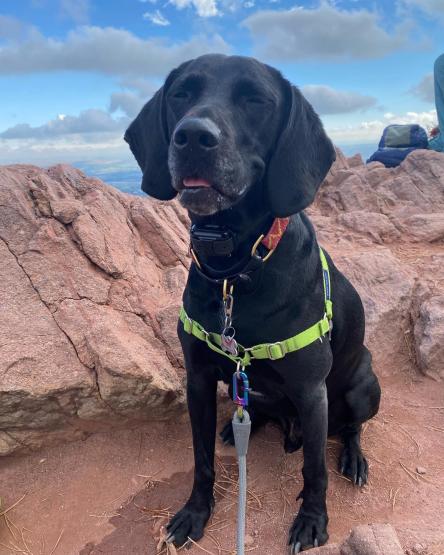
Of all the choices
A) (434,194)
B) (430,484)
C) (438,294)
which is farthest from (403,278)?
(434,194)

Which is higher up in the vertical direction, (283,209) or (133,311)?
(283,209)

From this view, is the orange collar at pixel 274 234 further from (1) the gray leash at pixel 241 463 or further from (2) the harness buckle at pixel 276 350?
(1) the gray leash at pixel 241 463

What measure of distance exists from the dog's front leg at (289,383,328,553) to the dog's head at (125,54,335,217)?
98 cm

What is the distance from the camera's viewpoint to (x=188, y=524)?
2645mm

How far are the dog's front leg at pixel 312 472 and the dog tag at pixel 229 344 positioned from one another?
1.41 feet

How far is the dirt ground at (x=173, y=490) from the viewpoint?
264 centimetres

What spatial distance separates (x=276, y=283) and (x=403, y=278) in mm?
2724

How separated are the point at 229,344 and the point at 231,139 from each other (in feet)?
3.01

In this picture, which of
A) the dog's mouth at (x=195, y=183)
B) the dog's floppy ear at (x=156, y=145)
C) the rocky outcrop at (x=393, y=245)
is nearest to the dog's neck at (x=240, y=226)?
the dog's mouth at (x=195, y=183)

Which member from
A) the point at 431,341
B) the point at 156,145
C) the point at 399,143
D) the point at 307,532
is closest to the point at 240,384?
the point at 307,532

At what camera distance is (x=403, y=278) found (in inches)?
180

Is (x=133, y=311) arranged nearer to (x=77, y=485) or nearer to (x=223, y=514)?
(x=77, y=485)

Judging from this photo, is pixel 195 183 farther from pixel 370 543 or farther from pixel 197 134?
pixel 370 543

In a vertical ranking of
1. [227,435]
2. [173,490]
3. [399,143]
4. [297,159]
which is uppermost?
[297,159]
